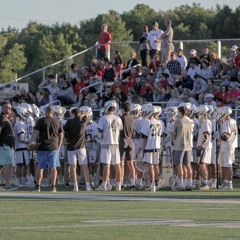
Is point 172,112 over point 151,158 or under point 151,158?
over

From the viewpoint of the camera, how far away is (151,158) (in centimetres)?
2709

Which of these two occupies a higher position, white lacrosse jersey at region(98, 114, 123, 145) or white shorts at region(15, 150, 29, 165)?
white lacrosse jersey at region(98, 114, 123, 145)

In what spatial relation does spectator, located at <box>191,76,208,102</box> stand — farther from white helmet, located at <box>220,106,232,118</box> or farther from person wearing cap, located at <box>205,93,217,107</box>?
white helmet, located at <box>220,106,232,118</box>

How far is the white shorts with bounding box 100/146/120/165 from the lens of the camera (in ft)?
88.5

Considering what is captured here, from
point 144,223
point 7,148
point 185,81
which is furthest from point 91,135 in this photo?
point 144,223

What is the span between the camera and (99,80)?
3716 centimetres

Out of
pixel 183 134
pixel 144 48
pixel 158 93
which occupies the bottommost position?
pixel 183 134

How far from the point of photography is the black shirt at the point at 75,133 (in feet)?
87.1

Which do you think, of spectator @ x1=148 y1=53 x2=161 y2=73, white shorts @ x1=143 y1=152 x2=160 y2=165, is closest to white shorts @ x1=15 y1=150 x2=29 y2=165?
white shorts @ x1=143 y1=152 x2=160 y2=165

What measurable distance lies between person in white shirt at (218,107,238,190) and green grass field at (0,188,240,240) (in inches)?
122

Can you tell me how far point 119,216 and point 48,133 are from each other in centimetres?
842

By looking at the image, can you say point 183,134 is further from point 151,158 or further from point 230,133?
point 230,133

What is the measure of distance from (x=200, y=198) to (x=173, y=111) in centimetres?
617

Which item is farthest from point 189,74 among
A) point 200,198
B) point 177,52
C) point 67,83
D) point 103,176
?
point 200,198
